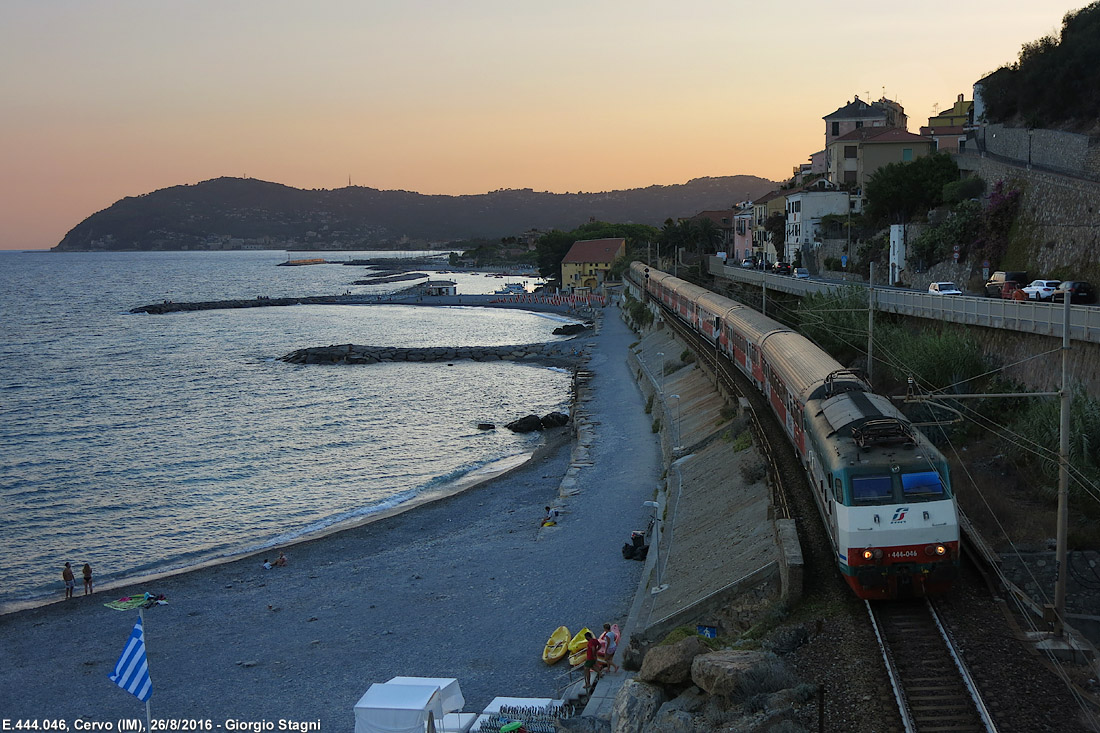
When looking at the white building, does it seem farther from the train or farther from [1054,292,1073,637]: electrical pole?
[1054,292,1073,637]: electrical pole

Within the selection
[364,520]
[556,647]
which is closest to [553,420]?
[364,520]

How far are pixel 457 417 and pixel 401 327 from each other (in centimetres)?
6045

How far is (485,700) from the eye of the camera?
18.0 metres

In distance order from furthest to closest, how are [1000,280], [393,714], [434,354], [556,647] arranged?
[434,354] → [1000,280] → [556,647] → [393,714]

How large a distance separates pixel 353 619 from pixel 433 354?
61104 mm

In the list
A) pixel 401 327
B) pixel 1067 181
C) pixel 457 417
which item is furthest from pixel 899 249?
pixel 401 327

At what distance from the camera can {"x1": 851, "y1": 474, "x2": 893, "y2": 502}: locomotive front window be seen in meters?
13.9

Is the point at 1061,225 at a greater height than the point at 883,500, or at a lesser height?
greater

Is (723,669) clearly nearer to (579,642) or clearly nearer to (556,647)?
(579,642)

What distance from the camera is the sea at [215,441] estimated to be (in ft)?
106

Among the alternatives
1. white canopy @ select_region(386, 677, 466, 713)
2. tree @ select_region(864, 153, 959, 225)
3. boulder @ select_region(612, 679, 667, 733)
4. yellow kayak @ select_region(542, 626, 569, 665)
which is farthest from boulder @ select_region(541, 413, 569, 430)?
boulder @ select_region(612, 679, 667, 733)

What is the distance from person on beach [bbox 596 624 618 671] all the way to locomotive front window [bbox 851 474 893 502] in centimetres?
592

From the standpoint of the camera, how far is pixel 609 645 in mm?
18141

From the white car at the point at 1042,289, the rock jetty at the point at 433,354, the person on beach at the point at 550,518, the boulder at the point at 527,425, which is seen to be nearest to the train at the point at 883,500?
the person on beach at the point at 550,518
